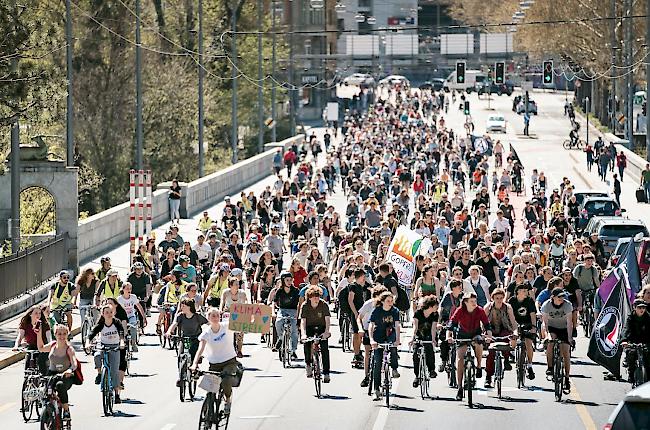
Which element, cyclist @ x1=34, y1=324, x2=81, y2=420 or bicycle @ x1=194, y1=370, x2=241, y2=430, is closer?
bicycle @ x1=194, y1=370, x2=241, y2=430

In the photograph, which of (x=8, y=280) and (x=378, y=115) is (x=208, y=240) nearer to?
(x=8, y=280)

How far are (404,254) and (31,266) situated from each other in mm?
8701

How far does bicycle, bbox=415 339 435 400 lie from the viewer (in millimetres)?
22203

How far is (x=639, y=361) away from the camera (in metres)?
21.0

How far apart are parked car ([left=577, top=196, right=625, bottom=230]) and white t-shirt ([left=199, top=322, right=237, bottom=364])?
28365 mm

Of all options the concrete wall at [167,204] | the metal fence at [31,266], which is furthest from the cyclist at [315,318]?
the concrete wall at [167,204]

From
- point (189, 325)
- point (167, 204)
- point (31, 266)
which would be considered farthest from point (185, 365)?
point (167, 204)

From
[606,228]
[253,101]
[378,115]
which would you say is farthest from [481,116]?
[606,228]

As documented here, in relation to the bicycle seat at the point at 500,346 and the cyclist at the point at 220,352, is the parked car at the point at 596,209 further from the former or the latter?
the cyclist at the point at 220,352

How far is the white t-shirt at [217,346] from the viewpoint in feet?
60.5

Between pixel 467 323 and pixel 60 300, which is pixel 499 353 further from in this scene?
pixel 60 300

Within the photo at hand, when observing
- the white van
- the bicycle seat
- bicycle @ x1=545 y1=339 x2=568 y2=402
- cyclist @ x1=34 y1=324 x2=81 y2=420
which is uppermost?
the white van

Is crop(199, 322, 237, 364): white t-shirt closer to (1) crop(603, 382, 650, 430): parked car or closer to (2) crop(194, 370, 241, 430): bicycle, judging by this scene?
(2) crop(194, 370, 241, 430): bicycle

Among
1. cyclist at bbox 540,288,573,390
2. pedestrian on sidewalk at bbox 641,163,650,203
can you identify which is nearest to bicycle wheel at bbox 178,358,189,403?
cyclist at bbox 540,288,573,390
